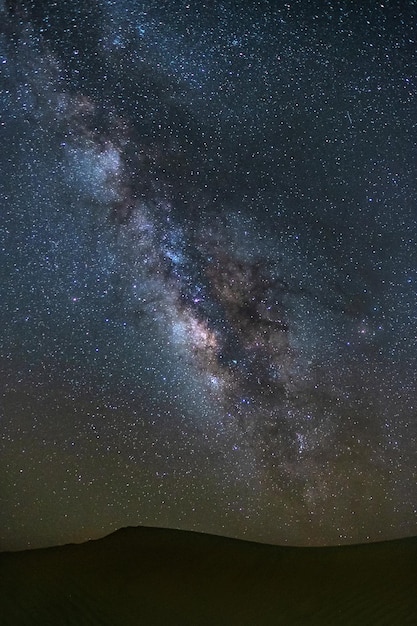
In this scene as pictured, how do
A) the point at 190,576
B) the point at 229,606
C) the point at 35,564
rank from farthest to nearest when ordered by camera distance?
the point at 35,564, the point at 190,576, the point at 229,606

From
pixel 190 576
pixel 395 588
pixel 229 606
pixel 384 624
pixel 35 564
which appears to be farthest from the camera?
pixel 35 564

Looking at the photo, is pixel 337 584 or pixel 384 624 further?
pixel 337 584

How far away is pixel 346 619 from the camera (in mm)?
8211

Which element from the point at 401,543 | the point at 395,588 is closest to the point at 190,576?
the point at 395,588

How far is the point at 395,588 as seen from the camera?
10.0 meters

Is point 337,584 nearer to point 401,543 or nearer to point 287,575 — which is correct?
point 287,575

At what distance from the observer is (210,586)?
35.3 ft

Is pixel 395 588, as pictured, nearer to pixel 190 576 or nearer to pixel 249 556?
pixel 190 576

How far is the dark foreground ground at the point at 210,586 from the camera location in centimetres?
862

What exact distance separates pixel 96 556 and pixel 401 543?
26.7ft

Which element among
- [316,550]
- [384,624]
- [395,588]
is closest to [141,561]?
[316,550]

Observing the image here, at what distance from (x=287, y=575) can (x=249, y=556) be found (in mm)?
3769

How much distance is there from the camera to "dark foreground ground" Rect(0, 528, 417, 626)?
862cm

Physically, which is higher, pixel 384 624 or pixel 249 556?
pixel 384 624
